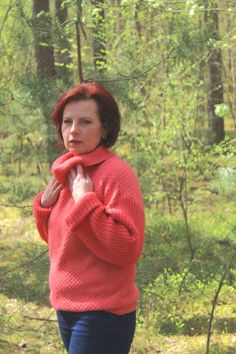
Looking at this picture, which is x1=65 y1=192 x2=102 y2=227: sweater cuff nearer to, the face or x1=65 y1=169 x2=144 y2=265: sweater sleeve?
x1=65 y1=169 x2=144 y2=265: sweater sleeve

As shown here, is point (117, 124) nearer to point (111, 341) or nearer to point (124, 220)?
point (124, 220)

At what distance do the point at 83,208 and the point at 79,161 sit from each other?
0.78ft

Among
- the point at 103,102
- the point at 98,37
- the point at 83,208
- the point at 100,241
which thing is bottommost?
the point at 100,241

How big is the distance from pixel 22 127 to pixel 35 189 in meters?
0.57

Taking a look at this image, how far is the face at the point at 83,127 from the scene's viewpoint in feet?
7.30

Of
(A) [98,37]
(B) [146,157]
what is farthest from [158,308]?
(A) [98,37]

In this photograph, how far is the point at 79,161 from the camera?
2.21 metres

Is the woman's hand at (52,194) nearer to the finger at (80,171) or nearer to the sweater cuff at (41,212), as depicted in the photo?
the sweater cuff at (41,212)

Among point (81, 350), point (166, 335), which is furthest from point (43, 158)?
point (81, 350)

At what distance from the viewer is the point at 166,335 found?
5289 mm

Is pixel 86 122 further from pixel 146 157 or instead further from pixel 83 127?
pixel 146 157

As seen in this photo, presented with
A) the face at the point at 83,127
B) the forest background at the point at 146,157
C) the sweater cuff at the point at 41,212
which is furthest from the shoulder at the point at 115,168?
the forest background at the point at 146,157

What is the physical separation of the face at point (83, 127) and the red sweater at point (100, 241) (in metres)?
0.04

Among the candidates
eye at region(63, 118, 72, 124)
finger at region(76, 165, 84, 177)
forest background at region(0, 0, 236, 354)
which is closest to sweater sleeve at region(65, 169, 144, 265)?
finger at region(76, 165, 84, 177)
